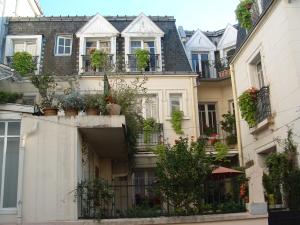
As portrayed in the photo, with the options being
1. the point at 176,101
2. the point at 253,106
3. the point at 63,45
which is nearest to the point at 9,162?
the point at 253,106

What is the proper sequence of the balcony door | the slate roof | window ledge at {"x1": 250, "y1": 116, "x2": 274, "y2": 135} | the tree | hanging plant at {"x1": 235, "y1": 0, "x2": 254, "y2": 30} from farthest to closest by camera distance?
the balcony door < the slate roof < hanging plant at {"x1": 235, "y1": 0, "x2": 254, "y2": 30} < window ledge at {"x1": 250, "y1": 116, "x2": 274, "y2": 135} < the tree

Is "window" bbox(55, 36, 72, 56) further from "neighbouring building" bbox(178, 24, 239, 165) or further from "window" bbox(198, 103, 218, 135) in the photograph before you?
"window" bbox(198, 103, 218, 135)

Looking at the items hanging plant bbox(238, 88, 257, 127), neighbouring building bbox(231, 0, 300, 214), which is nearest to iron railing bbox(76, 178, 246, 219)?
neighbouring building bbox(231, 0, 300, 214)

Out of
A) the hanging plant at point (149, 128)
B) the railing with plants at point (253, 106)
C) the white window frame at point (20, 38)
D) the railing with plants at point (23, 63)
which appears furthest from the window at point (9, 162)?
the white window frame at point (20, 38)

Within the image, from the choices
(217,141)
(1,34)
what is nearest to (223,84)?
(217,141)

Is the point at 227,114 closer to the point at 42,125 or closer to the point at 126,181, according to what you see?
the point at 126,181

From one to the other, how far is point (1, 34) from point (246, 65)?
12290 millimetres

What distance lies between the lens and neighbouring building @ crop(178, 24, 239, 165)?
2205 centimetres

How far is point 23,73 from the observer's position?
20.0m

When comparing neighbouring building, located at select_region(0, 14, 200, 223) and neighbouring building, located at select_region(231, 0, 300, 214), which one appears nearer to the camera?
neighbouring building, located at select_region(0, 14, 200, 223)

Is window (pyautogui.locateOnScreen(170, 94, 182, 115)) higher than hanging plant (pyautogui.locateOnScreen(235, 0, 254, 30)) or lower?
lower

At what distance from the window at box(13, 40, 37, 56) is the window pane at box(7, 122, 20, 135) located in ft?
39.4

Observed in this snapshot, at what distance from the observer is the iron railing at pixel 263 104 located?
15.0m

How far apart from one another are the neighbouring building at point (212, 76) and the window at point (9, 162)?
12.5 meters
